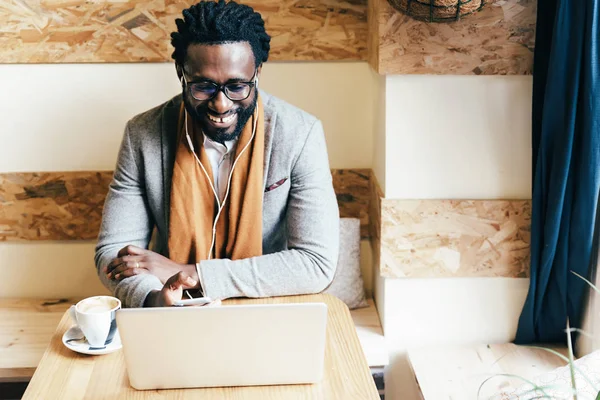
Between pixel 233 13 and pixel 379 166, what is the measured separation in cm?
74

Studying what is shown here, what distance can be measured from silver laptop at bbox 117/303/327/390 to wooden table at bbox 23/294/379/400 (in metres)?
0.02

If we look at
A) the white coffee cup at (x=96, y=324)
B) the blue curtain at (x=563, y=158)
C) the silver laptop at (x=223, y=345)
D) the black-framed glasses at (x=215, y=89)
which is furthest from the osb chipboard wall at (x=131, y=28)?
the silver laptop at (x=223, y=345)

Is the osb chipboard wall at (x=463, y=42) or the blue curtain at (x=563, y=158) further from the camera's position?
the osb chipboard wall at (x=463, y=42)

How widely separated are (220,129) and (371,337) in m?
0.86

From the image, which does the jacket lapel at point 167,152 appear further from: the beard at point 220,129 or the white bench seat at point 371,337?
the white bench seat at point 371,337

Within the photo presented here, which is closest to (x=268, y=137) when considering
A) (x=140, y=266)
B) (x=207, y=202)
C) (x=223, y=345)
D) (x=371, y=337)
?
(x=207, y=202)

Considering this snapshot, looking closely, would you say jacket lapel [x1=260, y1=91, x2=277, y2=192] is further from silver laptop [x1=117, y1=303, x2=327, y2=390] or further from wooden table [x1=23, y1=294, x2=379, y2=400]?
silver laptop [x1=117, y1=303, x2=327, y2=390]

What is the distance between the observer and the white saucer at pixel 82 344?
160cm

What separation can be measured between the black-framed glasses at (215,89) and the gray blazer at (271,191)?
0.18m

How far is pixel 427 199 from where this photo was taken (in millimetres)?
2346

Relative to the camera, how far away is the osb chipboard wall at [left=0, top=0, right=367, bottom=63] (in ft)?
8.34

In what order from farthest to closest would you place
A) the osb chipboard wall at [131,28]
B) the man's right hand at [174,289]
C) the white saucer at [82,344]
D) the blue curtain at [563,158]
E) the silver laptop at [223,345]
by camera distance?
the osb chipboard wall at [131,28]
the blue curtain at [563,158]
the man's right hand at [174,289]
the white saucer at [82,344]
the silver laptop at [223,345]

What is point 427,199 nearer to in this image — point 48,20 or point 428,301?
point 428,301

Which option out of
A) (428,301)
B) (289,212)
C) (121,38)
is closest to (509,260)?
(428,301)
